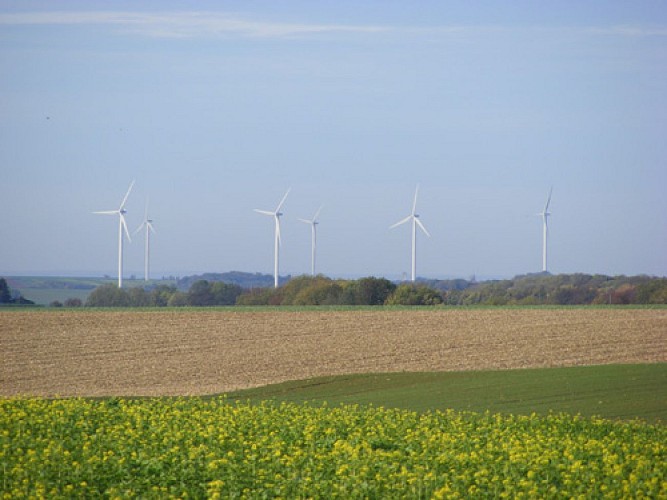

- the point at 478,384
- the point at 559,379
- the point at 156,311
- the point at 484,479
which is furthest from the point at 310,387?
the point at 156,311

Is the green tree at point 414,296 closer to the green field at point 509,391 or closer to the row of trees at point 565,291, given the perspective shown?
the row of trees at point 565,291

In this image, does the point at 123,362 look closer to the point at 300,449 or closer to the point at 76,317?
the point at 76,317

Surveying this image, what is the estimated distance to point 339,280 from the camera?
233 feet

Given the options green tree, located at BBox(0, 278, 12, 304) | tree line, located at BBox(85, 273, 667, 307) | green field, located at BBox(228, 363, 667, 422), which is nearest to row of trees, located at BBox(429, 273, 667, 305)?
tree line, located at BBox(85, 273, 667, 307)

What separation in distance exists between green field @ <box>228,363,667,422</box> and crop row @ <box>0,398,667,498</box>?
393 cm

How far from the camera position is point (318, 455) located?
14.5 m

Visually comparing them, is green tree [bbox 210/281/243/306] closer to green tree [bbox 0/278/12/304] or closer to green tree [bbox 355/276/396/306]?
green tree [bbox 355/276/396/306]

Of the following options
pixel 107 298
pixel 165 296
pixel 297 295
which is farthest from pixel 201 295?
pixel 297 295

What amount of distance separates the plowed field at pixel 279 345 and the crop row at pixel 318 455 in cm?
1180

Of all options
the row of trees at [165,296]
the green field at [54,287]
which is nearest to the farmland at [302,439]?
the row of trees at [165,296]

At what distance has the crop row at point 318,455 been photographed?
1270 cm

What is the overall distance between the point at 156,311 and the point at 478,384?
106 ft

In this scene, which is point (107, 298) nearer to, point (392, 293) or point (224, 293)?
point (224, 293)

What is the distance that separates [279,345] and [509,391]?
16.3 metres
